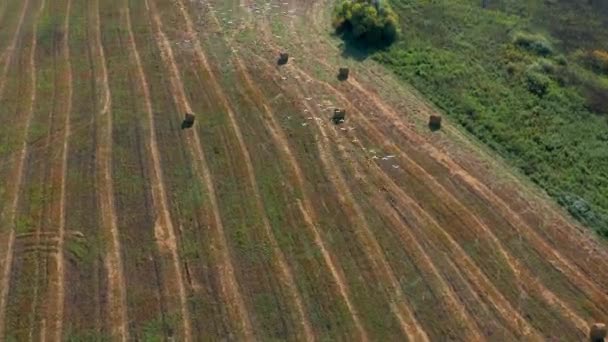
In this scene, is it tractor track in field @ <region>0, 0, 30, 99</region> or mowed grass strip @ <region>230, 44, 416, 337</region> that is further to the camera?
tractor track in field @ <region>0, 0, 30, 99</region>

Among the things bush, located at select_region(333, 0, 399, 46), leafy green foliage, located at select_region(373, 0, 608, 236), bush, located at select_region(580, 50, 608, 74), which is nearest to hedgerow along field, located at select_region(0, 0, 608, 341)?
leafy green foliage, located at select_region(373, 0, 608, 236)

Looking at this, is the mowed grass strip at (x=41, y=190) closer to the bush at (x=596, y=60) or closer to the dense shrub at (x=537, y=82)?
the dense shrub at (x=537, y=82)

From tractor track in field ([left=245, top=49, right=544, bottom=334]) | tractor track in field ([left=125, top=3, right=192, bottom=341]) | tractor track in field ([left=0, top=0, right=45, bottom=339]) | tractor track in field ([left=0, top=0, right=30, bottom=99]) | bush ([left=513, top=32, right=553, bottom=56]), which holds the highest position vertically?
bush ([left=513, top=32, right=553, bottom=56])

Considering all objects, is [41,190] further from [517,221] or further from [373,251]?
[517,221]

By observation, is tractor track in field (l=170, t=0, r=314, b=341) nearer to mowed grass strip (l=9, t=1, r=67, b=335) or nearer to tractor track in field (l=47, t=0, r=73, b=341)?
tractor track in field (l=47, t=0, r=73, b=341)

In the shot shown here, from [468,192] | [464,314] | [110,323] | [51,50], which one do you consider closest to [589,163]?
[468,192]

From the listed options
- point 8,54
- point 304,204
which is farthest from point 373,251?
point 8,54
